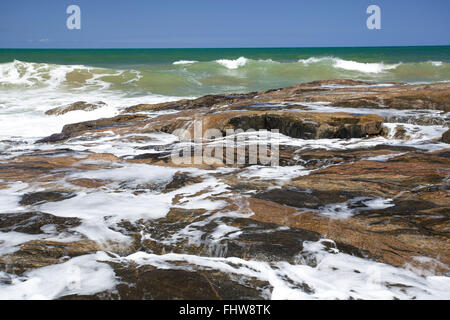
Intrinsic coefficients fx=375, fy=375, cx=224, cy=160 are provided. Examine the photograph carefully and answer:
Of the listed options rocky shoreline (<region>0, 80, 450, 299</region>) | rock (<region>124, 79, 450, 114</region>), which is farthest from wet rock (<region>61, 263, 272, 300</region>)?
rock (<region>124, 79, 450, 114</region>)

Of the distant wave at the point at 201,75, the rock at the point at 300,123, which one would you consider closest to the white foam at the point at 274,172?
the rock at the point at 300,123

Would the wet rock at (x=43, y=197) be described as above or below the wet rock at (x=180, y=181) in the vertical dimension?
below

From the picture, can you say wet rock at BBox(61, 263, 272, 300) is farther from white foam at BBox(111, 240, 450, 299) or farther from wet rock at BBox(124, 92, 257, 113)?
wet rock at BBox(124, 92, 257, 113)

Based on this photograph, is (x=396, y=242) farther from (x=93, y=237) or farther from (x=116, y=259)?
(x=93, y=237)

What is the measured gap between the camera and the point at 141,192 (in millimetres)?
4918

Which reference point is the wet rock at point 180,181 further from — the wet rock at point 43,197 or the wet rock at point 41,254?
the wet rock at point 41,254

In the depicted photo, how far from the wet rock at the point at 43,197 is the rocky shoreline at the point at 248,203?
29 millimetres

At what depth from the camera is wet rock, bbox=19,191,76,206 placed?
4461mm

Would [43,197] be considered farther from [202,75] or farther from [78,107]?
[202,75]

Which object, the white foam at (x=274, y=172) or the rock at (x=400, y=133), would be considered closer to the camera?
the white foam at (x=274, y=172)

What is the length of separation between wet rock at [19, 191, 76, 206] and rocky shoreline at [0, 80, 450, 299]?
0.03 metres

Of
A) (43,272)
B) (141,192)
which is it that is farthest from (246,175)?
(43,272)

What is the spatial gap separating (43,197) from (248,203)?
8.22ft

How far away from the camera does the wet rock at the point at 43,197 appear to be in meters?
4.46
